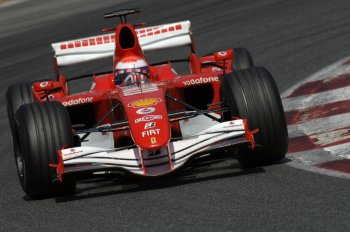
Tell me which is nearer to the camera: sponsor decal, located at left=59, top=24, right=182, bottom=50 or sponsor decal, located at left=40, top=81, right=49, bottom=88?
sponsor decal, located at left=40, top=81, right=49, bottom=88

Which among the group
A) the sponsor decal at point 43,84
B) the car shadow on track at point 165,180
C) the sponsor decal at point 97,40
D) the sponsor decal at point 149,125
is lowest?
the car shadow on track at point 165,180

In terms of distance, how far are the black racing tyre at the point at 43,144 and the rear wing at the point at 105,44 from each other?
2.75m

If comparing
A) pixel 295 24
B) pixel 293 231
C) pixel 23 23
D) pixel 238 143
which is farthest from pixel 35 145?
pixel 23 23

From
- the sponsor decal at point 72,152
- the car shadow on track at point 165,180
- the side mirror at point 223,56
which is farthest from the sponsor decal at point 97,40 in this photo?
the sponsor decal at point 72,152

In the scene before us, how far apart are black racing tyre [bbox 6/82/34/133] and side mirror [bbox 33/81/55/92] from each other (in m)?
0.51

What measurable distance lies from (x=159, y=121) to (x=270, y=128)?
2.95 feet

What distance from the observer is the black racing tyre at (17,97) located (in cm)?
1039

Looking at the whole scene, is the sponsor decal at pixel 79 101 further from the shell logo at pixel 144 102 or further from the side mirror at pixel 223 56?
the side mirror at pixel 223 56

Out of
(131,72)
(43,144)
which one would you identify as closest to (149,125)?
(43,144)

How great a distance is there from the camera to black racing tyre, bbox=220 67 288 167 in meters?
8.28

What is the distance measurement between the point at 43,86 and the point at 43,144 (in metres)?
1.73

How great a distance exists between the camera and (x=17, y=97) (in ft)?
34.3

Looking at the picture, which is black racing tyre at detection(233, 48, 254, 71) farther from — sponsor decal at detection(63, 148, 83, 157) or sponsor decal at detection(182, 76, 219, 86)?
sponsor decal at detection(63, 148, 83, 157)

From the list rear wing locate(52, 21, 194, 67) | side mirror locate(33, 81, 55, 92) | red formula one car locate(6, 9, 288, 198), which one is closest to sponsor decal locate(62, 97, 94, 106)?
red formula one car locate(6, 9, 288, 198)
